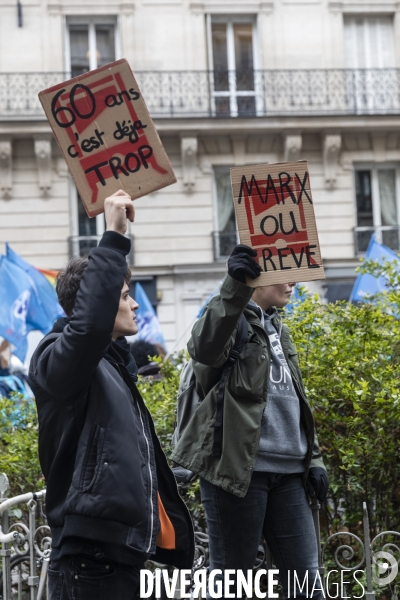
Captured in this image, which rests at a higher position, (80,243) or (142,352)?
(80,243)

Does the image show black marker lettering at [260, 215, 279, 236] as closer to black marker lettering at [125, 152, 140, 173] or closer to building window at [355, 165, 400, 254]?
black marker lettering at [125, 152, 140, 173]

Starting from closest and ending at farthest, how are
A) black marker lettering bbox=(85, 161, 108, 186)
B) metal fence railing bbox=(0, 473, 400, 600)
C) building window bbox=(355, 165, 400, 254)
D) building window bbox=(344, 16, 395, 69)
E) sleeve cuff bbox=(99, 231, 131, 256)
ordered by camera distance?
sleeve cuff bbox=(99, 231, 131, 256), black marker lettering bbox=(85, 161, 108, 186), metal fence railing bbox=(0, 473, 400, 600), building window bbox=(355, 165, 400, 254), building window bbox=(344, 16, 395, 69)

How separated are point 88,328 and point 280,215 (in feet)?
4.29

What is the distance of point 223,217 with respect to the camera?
19.0 m

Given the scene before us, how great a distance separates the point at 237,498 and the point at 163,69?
53.8 ft

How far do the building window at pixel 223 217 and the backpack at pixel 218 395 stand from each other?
49.3 feet

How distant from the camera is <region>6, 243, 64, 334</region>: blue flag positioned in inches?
478

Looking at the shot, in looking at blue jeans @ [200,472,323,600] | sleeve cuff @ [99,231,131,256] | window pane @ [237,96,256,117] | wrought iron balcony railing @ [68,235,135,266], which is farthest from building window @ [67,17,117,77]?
sleeve cuff @ [99,231,131,256]

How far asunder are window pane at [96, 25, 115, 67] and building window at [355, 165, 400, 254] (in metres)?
5.66

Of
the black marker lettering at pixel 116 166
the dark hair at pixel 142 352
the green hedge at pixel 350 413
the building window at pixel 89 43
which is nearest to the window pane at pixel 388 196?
the building window at pixel 89 43

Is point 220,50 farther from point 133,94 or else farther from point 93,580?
point 93,580

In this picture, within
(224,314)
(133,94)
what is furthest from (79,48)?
(224,314)

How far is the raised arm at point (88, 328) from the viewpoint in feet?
8.54

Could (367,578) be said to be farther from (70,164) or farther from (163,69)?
(163,69)
